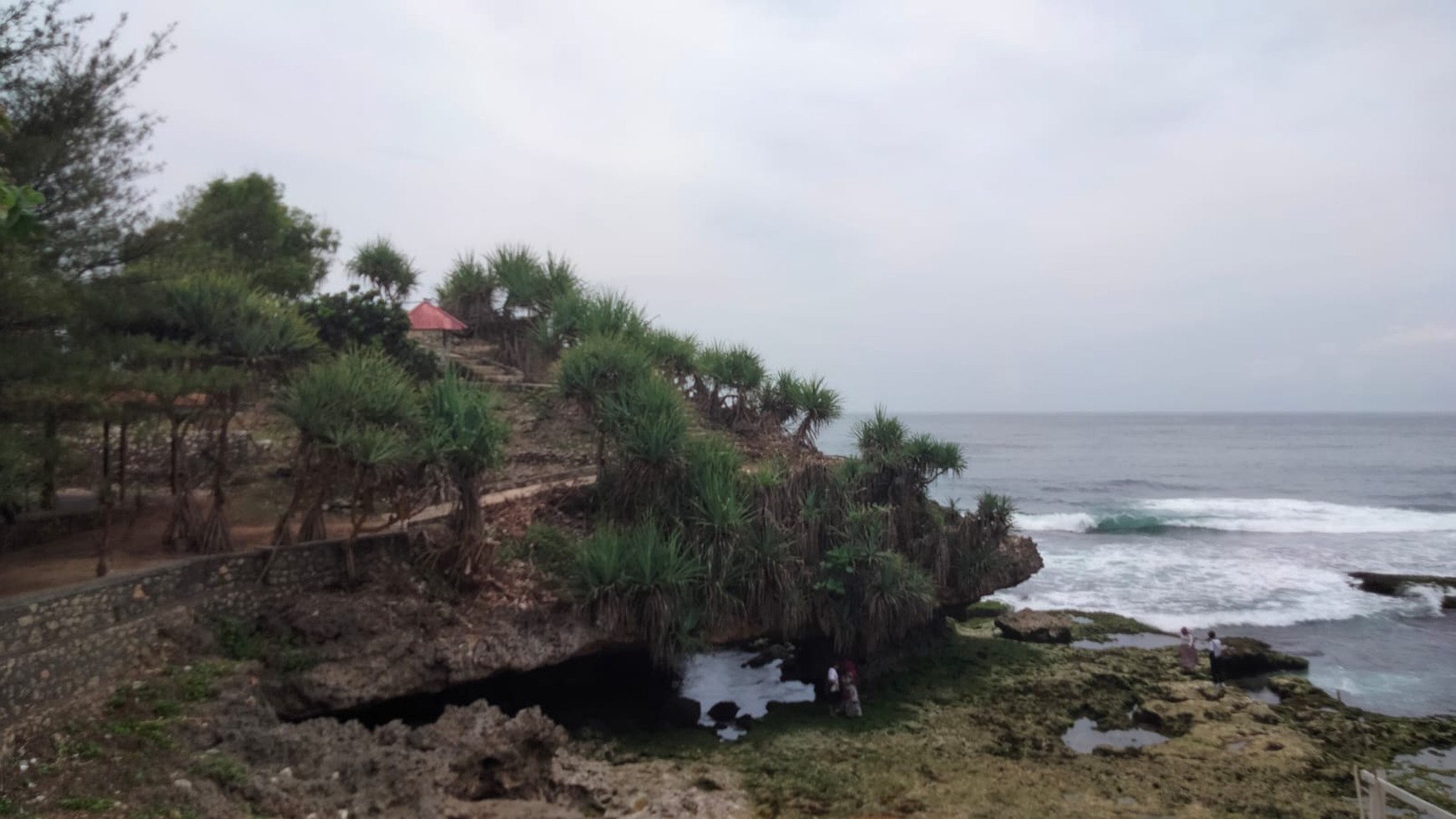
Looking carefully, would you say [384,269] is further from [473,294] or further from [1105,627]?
[1105,627]

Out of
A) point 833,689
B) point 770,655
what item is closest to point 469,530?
point 833,689

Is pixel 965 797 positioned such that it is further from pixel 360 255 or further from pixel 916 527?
pixel 360 255

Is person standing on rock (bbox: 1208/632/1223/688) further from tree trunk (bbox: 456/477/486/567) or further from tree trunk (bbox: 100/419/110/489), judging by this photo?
tree trunk (bbox: 100/419/110/489)

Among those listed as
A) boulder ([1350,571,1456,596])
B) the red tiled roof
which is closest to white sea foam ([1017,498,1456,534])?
boulder ([1350,571,1456,596])

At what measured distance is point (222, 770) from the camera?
7664 millimetres

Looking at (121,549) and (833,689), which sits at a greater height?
(121,549)

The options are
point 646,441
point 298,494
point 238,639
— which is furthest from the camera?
point 646,441

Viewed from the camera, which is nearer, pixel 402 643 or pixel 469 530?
pixel 402 643

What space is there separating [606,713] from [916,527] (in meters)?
6.60

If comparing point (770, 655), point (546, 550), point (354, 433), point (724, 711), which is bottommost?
point (770, 655)

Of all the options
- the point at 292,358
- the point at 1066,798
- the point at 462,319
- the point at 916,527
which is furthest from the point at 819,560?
the point at 462,319

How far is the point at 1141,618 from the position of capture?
20.9 meters

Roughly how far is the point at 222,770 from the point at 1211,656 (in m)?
16.1

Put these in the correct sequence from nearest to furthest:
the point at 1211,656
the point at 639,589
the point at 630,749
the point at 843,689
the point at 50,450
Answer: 1. the point at 50,450
2. the point at 630,749
3. the point at 639,589
4. the point at 843,689
5. the point at 1211,656
